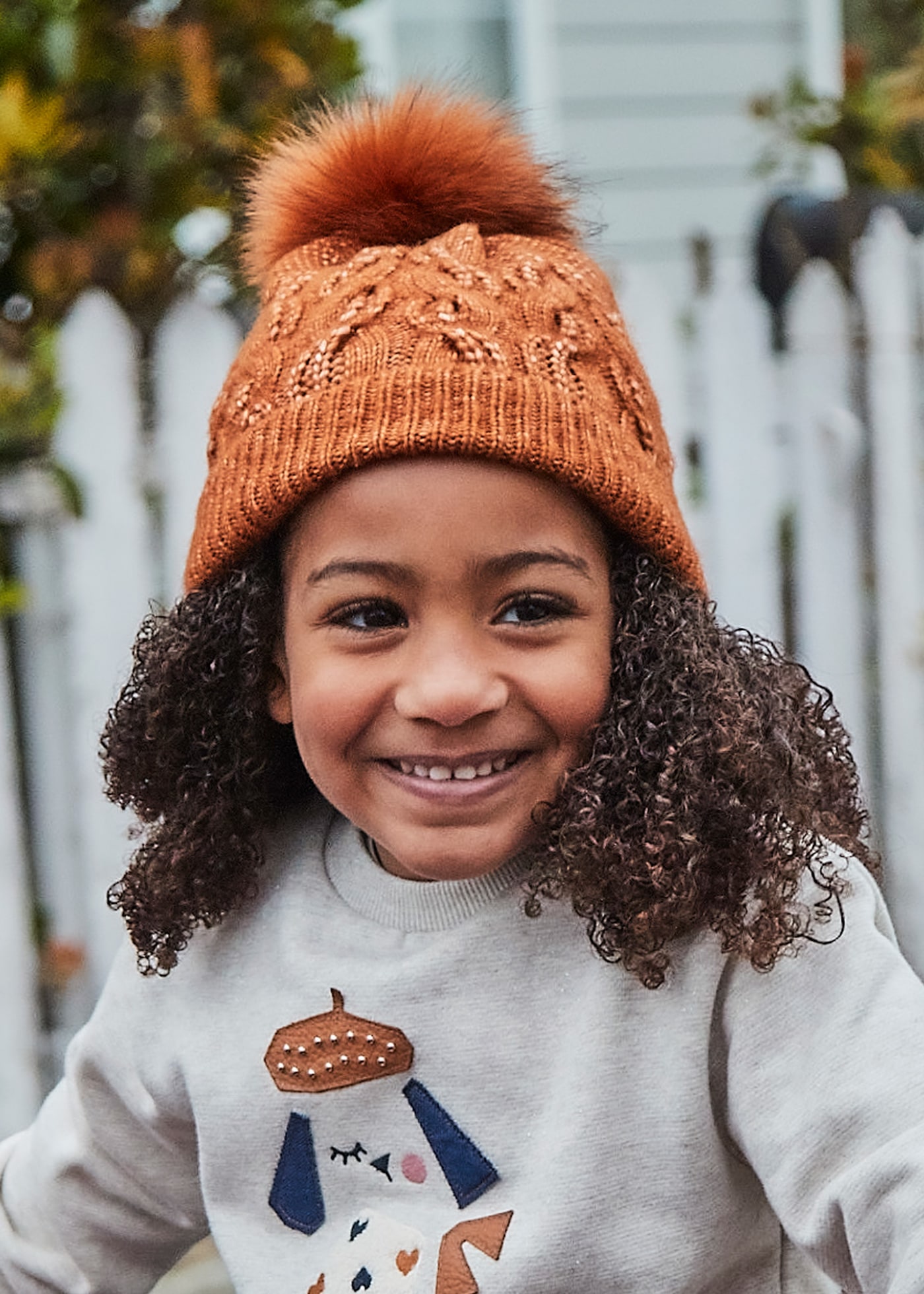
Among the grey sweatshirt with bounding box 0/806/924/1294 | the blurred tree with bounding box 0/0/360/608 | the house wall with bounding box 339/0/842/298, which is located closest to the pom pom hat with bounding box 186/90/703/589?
the grey sweatshirt with bounding box 0/806/924/1294

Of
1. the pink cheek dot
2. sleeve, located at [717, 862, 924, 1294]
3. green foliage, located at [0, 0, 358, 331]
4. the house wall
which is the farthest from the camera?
the house wall

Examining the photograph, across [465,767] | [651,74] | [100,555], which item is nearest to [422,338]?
[465,767]

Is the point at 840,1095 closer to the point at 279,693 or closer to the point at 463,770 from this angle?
the point at 463,770

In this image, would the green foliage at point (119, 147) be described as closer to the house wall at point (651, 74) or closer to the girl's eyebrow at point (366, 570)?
the girl's eyebrow at point (366, 570)

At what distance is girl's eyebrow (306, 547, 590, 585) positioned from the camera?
1.43 metres

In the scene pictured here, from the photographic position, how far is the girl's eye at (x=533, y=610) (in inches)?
57.1

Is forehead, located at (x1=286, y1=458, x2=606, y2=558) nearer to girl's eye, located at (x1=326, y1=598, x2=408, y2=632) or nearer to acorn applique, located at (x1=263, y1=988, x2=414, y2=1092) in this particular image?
girl's eye, located at (x1=326, y1=598, x2=408, y2=632)

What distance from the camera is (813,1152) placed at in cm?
131

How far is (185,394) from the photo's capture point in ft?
9.81

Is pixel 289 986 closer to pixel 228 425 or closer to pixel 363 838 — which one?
pixel 363 838

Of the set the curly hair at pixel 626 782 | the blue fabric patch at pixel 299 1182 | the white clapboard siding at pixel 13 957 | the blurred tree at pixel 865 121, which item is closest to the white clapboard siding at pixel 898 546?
the blurred tree at pixel 865 121

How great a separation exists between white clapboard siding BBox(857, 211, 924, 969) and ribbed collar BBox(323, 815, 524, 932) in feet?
6.52

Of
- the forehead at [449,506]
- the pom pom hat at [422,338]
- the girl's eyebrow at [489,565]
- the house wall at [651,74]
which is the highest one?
the house wall at [651,74]

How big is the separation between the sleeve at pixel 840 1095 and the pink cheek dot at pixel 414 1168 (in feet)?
1.03
